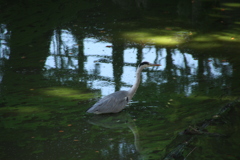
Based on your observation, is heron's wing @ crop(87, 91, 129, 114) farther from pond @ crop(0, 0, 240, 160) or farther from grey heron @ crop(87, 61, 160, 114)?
pond @ crop(0, 0, 240, 160)

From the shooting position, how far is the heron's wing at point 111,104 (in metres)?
6.00

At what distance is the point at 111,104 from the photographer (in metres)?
6.11

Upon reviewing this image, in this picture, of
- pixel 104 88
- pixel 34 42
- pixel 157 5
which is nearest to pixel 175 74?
pixel 104 88

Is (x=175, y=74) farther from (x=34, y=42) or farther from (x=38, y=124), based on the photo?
(x=34, y=42)

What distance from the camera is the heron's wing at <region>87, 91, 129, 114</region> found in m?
6.00

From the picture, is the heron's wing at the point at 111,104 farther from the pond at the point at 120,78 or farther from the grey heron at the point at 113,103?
the pond at the point at 120,78

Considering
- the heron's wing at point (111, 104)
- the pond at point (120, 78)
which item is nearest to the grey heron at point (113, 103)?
the heron's wing at point (111, 104)

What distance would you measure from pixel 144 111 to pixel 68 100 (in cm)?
141

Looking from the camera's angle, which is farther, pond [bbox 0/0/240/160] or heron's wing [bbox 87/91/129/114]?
heron's wing [bbox 87/91/129/114]

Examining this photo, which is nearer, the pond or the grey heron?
the pond

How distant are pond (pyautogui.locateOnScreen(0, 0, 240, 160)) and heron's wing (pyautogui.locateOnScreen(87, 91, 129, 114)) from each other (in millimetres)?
138

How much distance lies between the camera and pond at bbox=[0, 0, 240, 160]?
5134 millimetres

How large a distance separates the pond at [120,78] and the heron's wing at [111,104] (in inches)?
5.4

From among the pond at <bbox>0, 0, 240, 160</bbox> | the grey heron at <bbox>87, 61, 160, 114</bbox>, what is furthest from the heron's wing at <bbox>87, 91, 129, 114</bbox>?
the pond at <bbox>0, 0, 240, 160</bbox>
